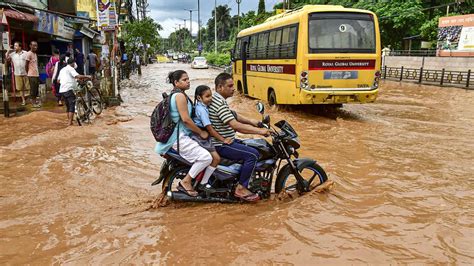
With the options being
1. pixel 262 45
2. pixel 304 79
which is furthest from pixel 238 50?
pixel 304 79

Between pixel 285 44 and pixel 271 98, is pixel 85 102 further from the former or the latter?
pixel 271 98

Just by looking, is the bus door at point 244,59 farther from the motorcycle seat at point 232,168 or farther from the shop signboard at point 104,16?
the motorcycle seat at point 232,168

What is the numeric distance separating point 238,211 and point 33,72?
9.41 meters

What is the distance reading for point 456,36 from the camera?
25.2m

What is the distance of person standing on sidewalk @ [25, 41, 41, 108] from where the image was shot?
1151cm

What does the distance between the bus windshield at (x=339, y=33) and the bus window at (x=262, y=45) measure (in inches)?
119

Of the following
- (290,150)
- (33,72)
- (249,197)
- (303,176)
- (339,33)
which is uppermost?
(339,33)

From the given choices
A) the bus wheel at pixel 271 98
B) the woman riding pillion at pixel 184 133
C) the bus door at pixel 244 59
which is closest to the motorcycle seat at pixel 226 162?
the woman riding pillion at pixel 184 133

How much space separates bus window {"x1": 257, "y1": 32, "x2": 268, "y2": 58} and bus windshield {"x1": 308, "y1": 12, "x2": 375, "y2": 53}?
9.92ft

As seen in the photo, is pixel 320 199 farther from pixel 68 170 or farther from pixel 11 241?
pixel 68 170

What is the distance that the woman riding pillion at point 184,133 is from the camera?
445 cm

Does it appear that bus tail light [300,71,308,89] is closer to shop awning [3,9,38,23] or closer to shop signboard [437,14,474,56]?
shop awning [3,9,38,23]

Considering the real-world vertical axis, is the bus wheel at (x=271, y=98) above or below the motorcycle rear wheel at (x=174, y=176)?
above

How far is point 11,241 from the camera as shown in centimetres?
413
